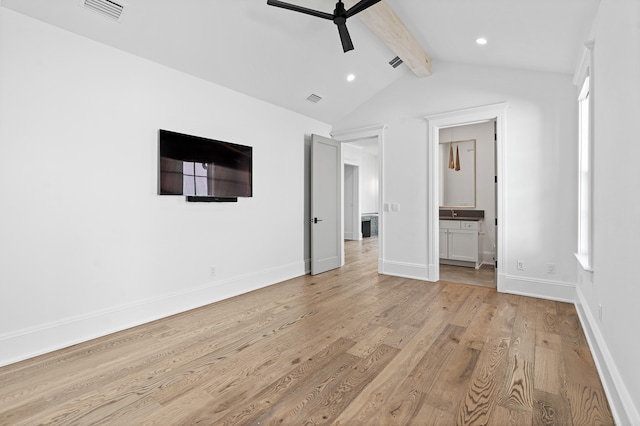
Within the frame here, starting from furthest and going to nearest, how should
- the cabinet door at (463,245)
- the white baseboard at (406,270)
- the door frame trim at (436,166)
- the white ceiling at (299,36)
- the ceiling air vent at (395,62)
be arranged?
the cabinet door at (463,245)
the white baseboard at (406,270)
the ceiling air vent at (395,62)
the door frame trim at (436,166)
the white ceiling at (299,36)

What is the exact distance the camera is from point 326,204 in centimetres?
558

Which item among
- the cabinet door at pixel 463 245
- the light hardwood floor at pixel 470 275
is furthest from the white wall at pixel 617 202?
the cabinet door at pixel 463 245

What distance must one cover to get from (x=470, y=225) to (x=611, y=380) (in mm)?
3956

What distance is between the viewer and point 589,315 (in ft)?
9.16

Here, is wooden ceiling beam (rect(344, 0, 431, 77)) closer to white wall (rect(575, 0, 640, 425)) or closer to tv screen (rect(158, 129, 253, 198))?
white wall (rect(575, 0, 640, 425))

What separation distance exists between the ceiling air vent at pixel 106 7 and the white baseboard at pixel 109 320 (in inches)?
101

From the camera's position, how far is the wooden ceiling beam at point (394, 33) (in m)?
3.23

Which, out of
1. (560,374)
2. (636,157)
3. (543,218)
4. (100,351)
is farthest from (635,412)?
(100,351)

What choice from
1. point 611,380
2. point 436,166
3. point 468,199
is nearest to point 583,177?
point 436,166

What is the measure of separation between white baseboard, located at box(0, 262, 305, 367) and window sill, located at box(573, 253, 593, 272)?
364 centimetres

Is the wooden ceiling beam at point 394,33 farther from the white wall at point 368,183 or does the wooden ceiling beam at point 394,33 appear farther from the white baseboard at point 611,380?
the white wall at point 368,183

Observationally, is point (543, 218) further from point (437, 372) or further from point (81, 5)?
point (81, 5)

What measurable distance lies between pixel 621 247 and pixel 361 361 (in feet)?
5.83

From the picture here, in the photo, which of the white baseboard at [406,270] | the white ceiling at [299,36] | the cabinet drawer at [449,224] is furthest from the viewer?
the cabinet drawer at [449,224]
